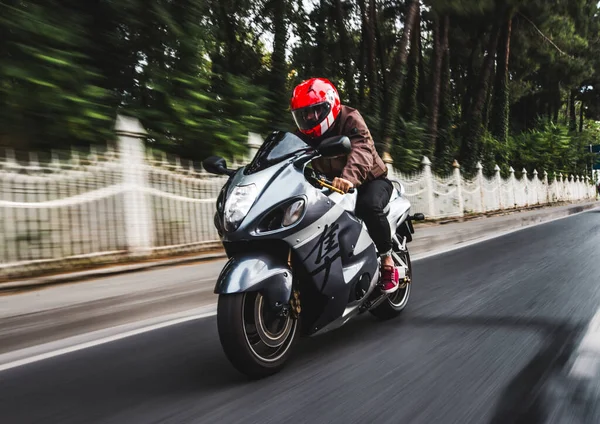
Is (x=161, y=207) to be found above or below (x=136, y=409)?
above

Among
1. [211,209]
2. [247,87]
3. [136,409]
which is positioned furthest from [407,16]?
[136,409]

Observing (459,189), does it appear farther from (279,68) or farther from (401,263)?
(401,263)

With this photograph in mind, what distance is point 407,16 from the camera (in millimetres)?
17062

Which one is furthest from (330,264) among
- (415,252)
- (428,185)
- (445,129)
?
(445,129)

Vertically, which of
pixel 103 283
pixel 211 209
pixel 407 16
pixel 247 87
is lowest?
pixel 103 283

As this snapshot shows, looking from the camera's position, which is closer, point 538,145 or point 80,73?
point 80,73

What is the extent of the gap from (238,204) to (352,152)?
40.5 inches

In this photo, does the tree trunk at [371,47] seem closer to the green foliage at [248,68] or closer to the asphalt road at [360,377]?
the green foliage at [248,68]

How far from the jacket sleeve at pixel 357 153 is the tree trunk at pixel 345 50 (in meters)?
17.6

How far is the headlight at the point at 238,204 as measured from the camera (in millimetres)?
3164

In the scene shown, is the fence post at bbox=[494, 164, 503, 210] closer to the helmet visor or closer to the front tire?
the helmet visor

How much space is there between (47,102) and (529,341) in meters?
5.64

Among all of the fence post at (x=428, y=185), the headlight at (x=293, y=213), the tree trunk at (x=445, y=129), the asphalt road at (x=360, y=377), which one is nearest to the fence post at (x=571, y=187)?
the tree trunk at (x=445, y=129)

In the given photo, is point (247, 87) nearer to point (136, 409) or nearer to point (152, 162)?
point (152, 162)
